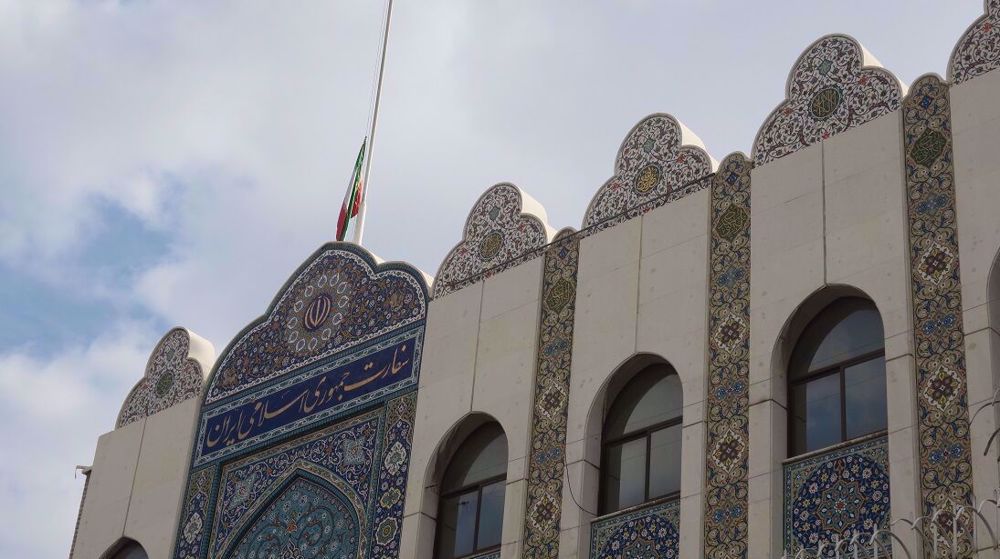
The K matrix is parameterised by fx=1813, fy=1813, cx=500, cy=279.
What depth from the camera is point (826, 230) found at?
36.6 feet

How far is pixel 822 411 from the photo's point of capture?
1088 centimetres

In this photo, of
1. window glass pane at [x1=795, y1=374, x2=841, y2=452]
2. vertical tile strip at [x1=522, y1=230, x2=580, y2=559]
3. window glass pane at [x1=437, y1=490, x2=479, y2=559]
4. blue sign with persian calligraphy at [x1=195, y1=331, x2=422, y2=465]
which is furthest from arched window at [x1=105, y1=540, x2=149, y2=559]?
window glass pane at [x1=795, y1=374, x2=841, y2=452]

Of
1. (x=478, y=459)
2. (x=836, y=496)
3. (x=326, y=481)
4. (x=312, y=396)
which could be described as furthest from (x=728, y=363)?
(x=312, y=396)

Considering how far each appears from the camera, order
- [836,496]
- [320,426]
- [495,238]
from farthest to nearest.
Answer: [320,426] → [495,238] → [836,496]

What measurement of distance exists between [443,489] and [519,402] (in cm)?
97

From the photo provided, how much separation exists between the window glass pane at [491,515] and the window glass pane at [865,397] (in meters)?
2.70

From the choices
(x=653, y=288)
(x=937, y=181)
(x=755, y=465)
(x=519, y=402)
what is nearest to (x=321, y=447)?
(x=519, y=402)

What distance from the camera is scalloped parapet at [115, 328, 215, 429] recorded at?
1552 cm

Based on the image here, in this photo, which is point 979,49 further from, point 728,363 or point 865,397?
point 728,363

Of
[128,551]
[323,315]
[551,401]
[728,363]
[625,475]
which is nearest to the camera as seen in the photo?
[728,363]

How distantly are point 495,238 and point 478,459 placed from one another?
173 centimetres

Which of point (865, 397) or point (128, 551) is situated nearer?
point (865, 397)

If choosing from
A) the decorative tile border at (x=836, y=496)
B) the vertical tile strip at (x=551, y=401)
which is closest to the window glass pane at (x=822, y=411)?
the decorative tile border at (x=836, y=496)

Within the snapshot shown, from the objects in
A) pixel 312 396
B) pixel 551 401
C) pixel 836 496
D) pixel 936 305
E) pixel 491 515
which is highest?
pixel 312 396
